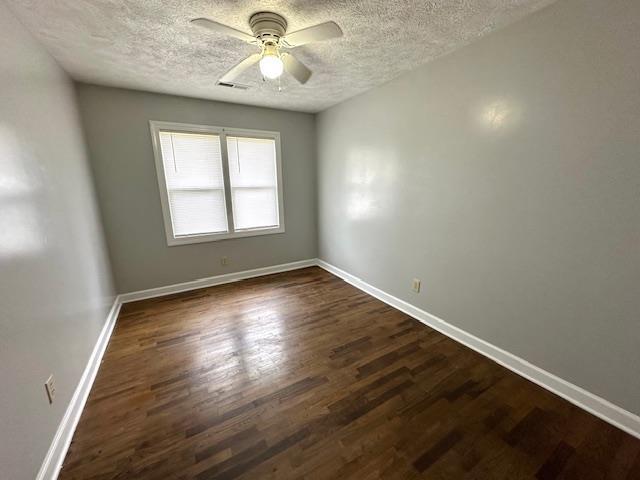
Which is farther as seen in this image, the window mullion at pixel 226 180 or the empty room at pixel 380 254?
the window mullion at pixel 226 180

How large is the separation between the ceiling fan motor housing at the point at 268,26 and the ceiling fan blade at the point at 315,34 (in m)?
0.14

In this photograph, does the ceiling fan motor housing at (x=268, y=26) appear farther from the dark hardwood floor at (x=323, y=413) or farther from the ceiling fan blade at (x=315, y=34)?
the dark hardwood floor at (x=323, y=413)

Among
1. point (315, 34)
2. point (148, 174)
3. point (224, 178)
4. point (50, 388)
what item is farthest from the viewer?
point (224, 178)

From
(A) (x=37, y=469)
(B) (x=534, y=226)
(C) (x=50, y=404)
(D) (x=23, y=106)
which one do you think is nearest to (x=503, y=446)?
(B) (x=534, y=226)

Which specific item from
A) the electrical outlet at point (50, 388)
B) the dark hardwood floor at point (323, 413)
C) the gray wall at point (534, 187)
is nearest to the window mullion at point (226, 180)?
the dark hardwood floor at point (323, 413)

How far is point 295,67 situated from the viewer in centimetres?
175

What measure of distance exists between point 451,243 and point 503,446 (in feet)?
4.62

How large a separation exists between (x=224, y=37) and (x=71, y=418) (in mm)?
2601

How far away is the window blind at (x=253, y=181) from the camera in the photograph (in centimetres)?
344

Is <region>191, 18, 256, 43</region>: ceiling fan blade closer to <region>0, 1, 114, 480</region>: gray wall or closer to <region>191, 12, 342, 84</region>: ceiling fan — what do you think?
<region>191, 12, 342, 84</region>: ceiling fan

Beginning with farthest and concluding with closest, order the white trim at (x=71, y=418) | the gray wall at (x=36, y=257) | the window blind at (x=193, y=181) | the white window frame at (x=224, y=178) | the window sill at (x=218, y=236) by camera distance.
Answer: the window sill at (x=218, y=236) → the window blind at (x=193, y=181) → the white window frame at (x=224, y=178) → the white trim at (x=71, y=418) → the gray wall at (x=36, y=257)

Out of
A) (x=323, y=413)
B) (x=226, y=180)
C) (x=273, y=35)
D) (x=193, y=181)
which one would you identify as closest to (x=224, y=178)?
(x=226, y=180)

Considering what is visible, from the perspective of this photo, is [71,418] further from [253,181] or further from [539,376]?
[539,376]

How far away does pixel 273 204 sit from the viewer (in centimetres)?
385
